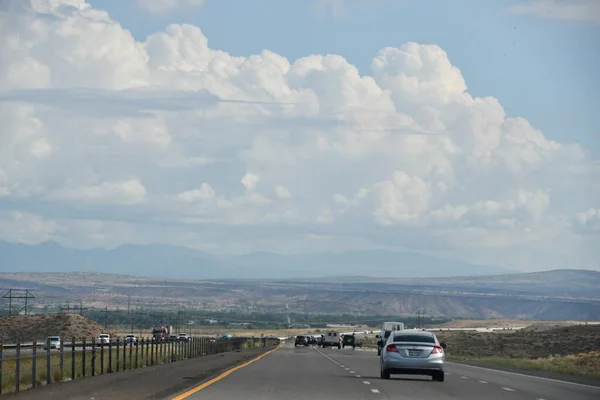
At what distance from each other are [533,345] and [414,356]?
79165 mm

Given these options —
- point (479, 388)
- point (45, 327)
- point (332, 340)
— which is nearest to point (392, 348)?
point (479, 388)

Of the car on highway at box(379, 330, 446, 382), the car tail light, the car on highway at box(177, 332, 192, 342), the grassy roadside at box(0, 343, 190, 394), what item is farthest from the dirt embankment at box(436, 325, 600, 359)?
the car tail light

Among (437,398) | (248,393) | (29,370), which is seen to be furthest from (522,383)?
(29,370)

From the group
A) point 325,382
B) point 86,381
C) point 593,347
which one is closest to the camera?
point 86,381

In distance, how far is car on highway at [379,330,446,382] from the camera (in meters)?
41.0

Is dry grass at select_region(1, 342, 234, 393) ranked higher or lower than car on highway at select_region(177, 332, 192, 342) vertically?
lower

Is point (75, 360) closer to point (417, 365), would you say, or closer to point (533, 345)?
point (417, 365)

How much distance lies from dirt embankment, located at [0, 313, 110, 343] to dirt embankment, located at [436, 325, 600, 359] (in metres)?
36.7

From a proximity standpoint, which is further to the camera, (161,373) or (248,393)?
(161,373)

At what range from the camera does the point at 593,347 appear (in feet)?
342

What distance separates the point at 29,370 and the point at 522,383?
16.2 meters

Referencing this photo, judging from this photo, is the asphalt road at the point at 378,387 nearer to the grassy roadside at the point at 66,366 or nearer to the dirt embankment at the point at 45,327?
the grassy roadside at the point at 66,366

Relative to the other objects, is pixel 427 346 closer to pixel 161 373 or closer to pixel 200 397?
pixel 161 373

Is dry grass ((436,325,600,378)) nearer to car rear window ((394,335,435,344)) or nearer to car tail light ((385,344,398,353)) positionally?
car rear window ((394,335,435,344))
